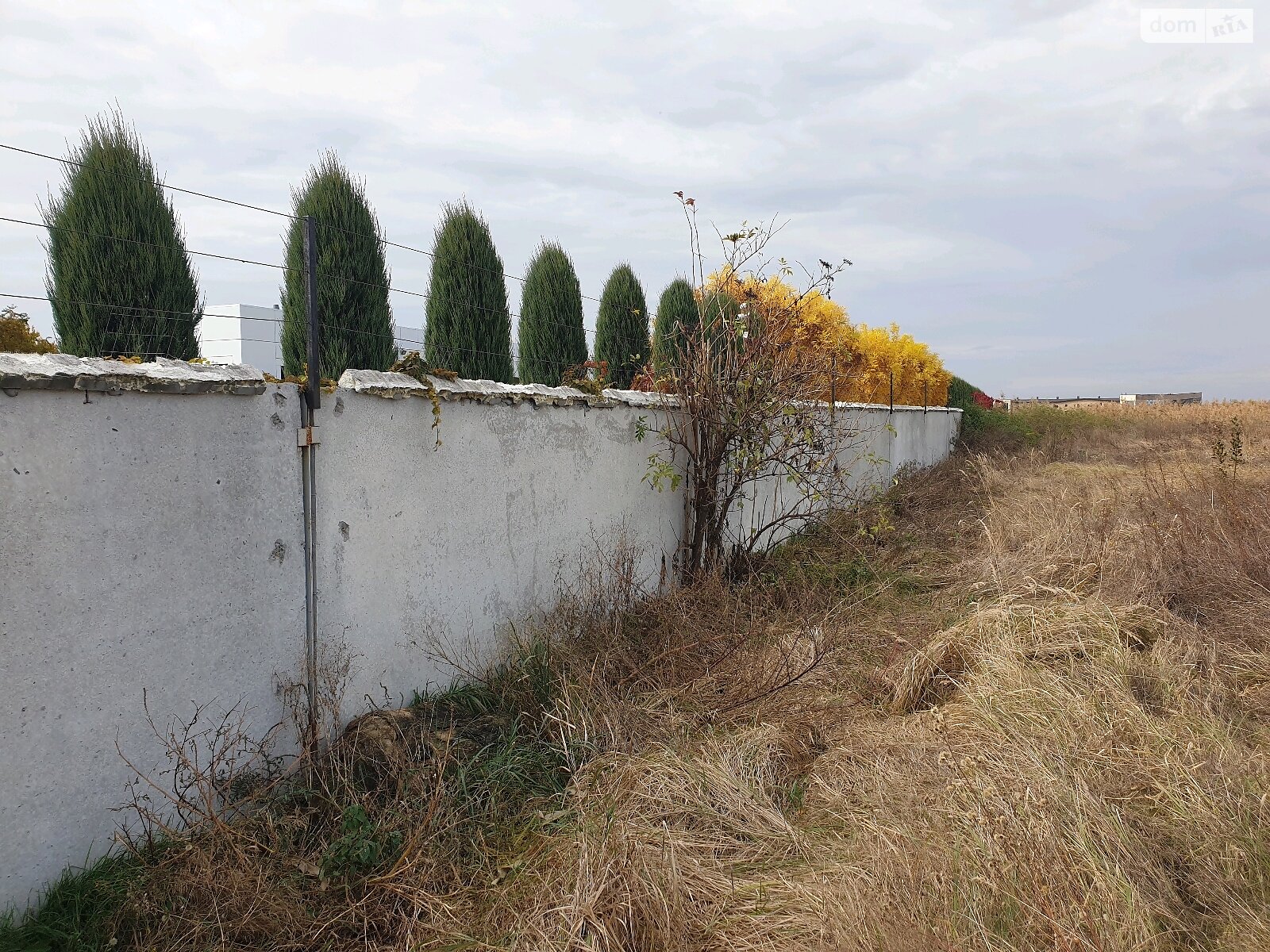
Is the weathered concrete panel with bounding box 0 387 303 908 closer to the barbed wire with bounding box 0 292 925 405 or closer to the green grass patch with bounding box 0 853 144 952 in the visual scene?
the green grass patch with bounding box 0 853 144 952

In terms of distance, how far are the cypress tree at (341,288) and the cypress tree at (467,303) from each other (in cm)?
41

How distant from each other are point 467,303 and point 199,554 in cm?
448

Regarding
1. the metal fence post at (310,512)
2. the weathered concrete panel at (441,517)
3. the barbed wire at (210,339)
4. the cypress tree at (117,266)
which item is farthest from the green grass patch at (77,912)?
the cypress tree at (117,266)

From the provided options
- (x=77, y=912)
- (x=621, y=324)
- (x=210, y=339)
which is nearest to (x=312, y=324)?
(x=77, y=912)

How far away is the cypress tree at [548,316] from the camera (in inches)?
322

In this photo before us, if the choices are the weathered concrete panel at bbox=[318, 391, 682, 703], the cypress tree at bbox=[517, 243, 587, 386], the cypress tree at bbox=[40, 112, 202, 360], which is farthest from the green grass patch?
the cypress tree at bbox=[517, 243, 587, 386]

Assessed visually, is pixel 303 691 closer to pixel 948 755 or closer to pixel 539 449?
pixel 539 449

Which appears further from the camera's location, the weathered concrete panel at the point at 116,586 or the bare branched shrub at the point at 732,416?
the bare branched shrub at the point at 732,416

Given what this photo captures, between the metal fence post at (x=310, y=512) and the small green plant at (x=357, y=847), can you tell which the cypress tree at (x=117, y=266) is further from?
the small green plant at (x=357, y=847)

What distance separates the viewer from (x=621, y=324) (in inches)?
369

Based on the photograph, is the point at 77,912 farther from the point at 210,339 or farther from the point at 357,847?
the point at 210,339

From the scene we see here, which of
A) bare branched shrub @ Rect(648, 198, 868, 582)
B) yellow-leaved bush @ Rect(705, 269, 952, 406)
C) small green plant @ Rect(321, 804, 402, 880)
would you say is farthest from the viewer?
yellow-leaved bush @ Rect(705, 269, 952, 406)

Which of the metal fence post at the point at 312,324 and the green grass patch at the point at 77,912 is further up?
the metal fence post at the point at 312,324

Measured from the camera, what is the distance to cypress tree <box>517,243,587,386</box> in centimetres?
819
